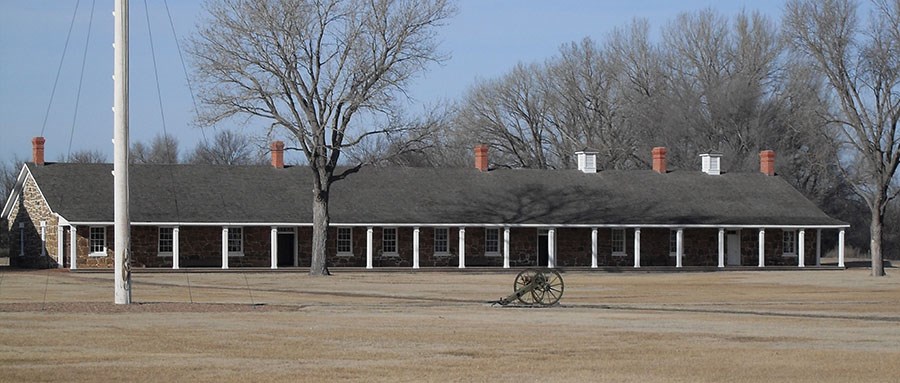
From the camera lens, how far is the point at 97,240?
50.4 m

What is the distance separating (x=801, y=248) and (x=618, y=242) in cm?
806

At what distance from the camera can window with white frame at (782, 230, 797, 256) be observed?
59.5 metres

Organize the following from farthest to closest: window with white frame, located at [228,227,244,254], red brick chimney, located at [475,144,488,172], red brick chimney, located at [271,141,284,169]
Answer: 1. red brick chimney, located at [475,144,488,172]
2. red brick chimney, located at [271,141,284,169]
3. window with white frame, located at [228,227,244,254]

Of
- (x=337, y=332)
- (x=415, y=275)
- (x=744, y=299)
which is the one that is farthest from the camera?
(x=415, y=275)

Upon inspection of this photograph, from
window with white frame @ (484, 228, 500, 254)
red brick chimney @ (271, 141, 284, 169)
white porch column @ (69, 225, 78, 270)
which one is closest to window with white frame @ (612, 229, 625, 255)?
window with white frame @ (484, 228, 500, 254)

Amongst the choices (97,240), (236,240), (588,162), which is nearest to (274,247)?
(236,240)

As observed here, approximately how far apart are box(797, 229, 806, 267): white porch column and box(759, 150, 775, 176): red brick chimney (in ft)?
18.5

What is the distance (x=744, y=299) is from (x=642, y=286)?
25.6ft

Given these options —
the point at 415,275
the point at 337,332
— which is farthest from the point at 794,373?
the point at 415,275

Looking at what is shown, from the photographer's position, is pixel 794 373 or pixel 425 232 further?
pixel 425 232

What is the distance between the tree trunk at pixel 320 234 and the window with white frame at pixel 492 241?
1014 cm

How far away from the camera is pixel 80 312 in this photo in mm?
24094

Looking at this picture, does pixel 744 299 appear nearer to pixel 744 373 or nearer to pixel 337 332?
pixel 337 332

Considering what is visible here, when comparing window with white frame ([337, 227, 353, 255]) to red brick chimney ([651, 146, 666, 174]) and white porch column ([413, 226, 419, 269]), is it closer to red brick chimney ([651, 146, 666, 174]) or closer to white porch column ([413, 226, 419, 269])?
white porch column ([413, 226, 419, 269])
